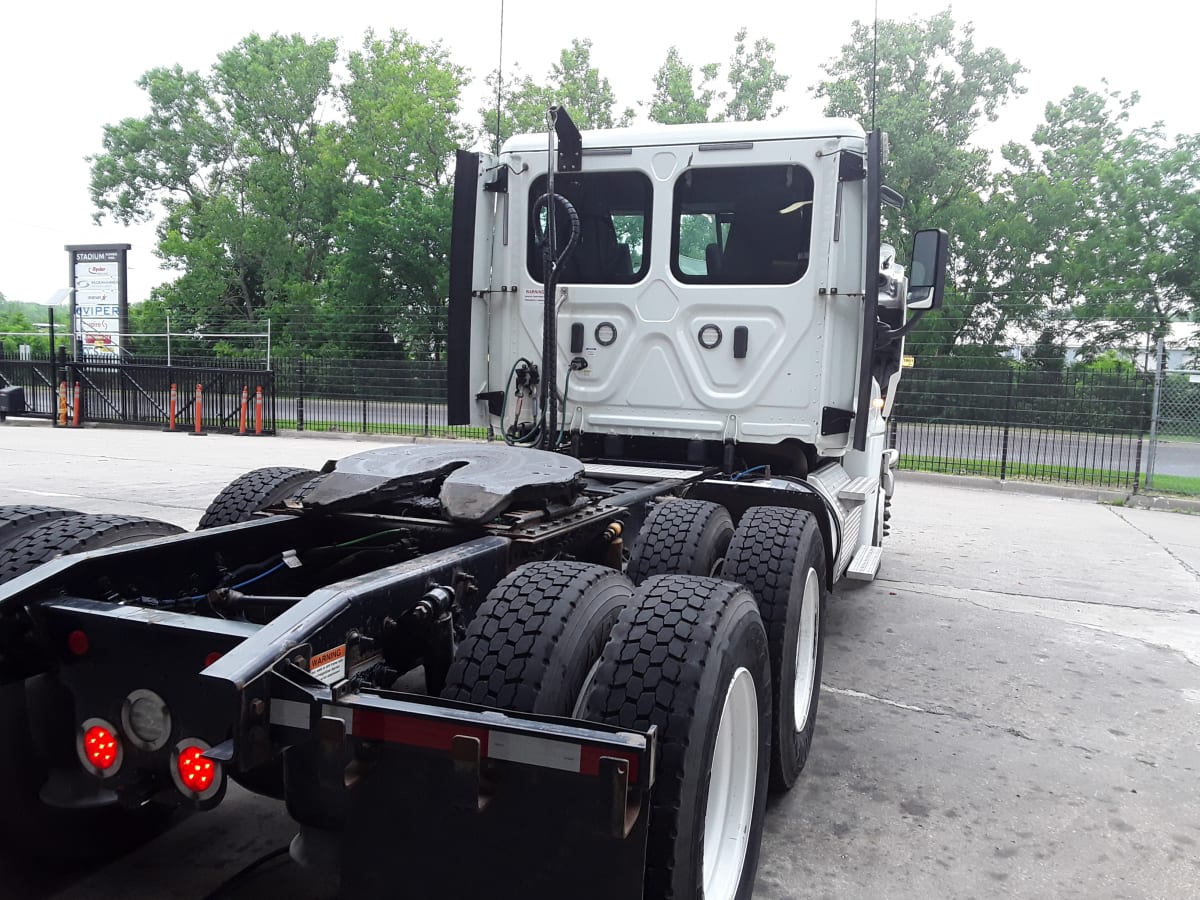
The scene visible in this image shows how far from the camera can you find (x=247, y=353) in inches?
980

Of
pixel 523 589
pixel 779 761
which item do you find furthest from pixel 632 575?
pixel 523 589

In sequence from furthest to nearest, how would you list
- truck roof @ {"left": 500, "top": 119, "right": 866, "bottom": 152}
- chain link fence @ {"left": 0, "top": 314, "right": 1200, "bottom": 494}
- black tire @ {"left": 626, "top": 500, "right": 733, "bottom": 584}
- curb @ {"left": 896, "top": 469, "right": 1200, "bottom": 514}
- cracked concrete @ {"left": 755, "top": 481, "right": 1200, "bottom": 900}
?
chain link fence @ {"left": 0, "top": 314, "right": 1200, "bottom": 494}, curb @ {"left": 896, "top": 469, "right": 1200, "bottom": 514}, truck roof @ {"left": 500, "top": 119, "right": 866, "bottom": 152}, black tire @ {"left": 626, "top": 500, "right": 733, "bottom": 584}, cracked concrete @ {"left": 755, "top": 481, "right": 1200, "bottom": 900}

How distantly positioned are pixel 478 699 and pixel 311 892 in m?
1.05

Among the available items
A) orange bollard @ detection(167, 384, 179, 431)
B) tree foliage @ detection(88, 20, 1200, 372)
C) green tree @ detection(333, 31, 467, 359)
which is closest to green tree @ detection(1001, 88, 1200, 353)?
tree foliage @ detection(88, 20, 1200, 372)

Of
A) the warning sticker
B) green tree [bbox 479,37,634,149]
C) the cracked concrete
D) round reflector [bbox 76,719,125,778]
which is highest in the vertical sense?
green tree [bbox 479,37,634,149]

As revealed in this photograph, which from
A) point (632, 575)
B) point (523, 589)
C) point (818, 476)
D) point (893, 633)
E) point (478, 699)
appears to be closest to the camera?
point (478, 699)

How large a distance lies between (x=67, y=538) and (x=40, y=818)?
33.6 inches

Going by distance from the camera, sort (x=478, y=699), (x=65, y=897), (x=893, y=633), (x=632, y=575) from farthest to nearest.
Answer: (x=893, y=633) → (x=632, y=575) → (x=65, y=897) → (x=478, y=699)

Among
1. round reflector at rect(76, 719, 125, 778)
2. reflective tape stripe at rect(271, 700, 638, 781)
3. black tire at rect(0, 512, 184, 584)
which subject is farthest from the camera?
black tire at rect(0, 512, 184, 584)

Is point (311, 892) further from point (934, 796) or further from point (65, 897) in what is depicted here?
point (934, 796)

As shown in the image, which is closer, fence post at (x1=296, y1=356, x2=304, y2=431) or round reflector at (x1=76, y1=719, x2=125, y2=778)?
round reflector at (x1=76, y1=719, x2=125, y2=778)

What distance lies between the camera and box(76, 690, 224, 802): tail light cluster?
2000 millimetres

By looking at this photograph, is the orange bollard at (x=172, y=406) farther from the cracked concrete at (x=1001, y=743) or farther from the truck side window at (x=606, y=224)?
the truck side window at (x=606, y=224)

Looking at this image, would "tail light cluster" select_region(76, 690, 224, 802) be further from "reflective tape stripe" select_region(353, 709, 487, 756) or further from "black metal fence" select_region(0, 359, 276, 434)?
"black metal fence" select_region(0, 359, 276, 434)
